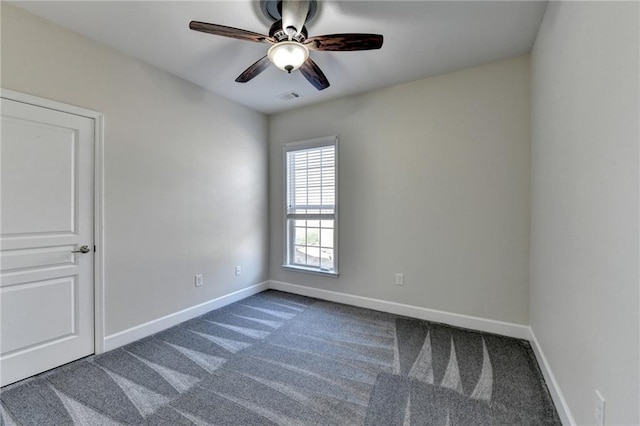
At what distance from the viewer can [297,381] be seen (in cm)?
204

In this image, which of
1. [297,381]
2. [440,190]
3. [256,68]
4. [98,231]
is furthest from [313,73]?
[297,381]

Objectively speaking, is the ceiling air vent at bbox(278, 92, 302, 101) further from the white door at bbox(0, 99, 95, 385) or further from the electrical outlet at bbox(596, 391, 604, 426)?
the electrical outlet at bbox(596, 391, 604, 426)

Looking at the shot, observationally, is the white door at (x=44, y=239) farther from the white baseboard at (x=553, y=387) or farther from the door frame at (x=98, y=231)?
the white baseboard at (x=553, y=387)

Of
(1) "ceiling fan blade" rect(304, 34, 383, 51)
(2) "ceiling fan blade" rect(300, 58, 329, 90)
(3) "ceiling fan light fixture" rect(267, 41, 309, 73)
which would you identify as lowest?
→ (3) "ceiling fan light fixture" rect(267, 41, 309, 73)

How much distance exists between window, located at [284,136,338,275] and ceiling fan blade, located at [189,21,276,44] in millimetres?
1810

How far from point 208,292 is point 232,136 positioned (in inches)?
79.7

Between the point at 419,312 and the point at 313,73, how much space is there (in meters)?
2.70

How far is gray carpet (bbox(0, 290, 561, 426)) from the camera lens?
1.70m

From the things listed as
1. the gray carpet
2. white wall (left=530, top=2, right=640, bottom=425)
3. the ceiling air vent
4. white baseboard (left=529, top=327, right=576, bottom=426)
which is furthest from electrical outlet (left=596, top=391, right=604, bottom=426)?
the ceiling air vent

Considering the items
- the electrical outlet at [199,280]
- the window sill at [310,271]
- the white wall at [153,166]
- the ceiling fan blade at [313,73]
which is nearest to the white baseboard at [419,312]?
the window sill at [310,271]

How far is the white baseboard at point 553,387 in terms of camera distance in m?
1.55

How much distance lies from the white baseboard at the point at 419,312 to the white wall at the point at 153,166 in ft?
3.05

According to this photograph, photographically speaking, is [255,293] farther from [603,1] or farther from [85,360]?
[603,1]

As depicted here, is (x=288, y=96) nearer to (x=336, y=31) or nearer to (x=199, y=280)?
(x=336, y=31)
